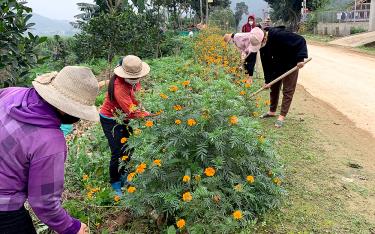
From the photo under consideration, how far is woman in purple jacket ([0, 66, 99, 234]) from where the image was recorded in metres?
1.90

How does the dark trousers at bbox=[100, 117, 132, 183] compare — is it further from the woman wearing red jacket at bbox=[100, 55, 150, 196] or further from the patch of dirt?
the patch of dirt

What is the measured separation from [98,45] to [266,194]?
772 cm

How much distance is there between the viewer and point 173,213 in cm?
300

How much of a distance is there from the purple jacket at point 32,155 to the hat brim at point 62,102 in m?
0.05

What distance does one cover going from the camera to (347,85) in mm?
9516

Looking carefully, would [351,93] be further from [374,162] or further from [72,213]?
[72,213]

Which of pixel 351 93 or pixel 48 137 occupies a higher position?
pixel 48 137

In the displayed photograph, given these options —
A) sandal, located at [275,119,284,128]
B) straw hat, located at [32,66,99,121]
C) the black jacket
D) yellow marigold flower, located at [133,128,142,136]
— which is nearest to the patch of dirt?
sandal, located at [275,119,284,128]

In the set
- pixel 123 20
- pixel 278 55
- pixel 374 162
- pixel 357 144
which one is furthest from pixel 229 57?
pixel 374 162

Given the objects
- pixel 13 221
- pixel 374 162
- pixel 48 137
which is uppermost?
pixel 48 137

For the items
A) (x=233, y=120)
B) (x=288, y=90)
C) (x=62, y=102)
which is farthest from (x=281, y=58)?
(x=62, y=102)

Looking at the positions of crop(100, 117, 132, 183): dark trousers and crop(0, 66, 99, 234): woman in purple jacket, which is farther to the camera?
crop(100, 117, 132, 183): dark trousers

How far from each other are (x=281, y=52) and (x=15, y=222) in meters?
4.99

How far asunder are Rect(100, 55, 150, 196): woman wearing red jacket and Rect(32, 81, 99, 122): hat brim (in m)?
1.46
